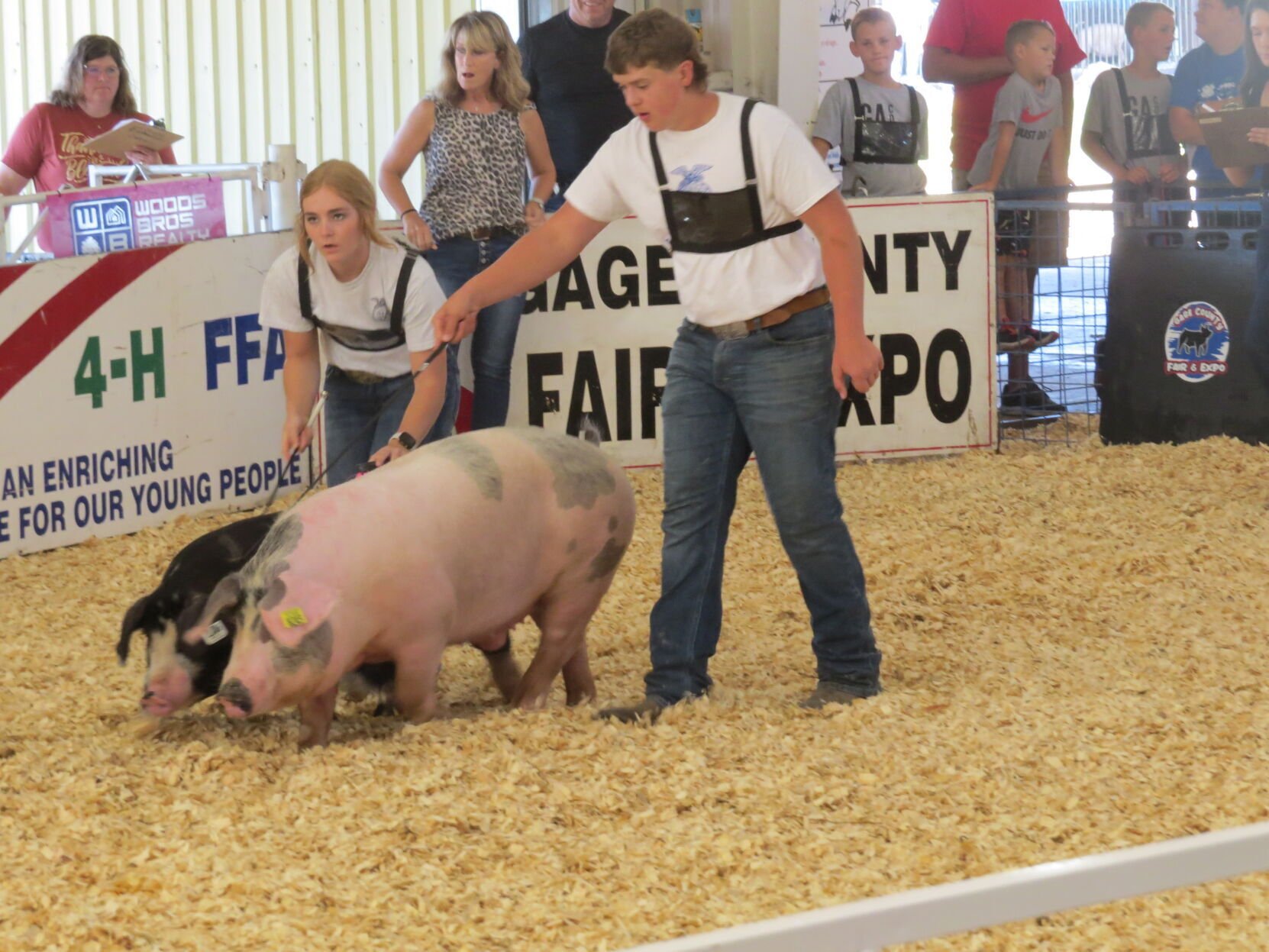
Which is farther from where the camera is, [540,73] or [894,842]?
[540,73]

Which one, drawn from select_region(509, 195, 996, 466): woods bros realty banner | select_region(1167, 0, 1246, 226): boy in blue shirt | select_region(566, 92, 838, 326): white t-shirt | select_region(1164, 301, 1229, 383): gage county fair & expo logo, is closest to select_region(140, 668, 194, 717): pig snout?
select_region(566, 92, 838, 326): white t-shirt

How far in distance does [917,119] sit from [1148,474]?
2061mm

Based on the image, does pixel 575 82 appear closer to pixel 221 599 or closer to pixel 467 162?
pixel 467 162

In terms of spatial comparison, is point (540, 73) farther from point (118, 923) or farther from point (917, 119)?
point (118, 923)

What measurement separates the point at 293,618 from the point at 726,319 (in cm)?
114

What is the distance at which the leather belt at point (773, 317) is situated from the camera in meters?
3.54

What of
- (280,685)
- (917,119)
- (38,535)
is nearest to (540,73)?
(917,119)

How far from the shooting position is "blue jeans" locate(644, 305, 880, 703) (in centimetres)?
356

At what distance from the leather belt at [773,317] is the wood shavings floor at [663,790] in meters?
0.85

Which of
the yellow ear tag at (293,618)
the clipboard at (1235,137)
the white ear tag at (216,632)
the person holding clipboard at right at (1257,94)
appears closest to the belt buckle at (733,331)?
the yellow ear tag at (293,618)

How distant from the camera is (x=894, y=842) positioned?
2.85 meters

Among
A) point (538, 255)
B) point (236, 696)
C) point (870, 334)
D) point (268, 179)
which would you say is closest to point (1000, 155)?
point (870, 334)

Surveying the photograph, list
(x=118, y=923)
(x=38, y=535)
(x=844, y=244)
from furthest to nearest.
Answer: (x=38, y=535) → (x=844, y=244) → (x=118, y=923)

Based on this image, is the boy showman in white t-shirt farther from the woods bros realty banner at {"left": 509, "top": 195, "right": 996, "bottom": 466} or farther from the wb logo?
the woods bros realty banner at {"left": 509, "top": 195, "right": 996, "bottom": 466}
